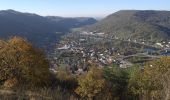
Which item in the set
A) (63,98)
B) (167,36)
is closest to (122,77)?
(63,98)

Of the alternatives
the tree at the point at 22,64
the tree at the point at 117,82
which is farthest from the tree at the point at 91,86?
the tree at the point at 22,64

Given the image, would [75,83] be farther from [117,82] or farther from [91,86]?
[117,82]

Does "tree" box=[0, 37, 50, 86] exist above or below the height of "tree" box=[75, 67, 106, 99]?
above

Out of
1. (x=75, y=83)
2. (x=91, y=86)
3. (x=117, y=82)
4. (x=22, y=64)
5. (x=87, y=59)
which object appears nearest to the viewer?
(x=22, y=64)

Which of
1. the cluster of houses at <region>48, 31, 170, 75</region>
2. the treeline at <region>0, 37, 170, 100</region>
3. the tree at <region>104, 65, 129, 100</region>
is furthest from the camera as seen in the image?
the cluster of houses at <region>48, 31, 170, 75</region>

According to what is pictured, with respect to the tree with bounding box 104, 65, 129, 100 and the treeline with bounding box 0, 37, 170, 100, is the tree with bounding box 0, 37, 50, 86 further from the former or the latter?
the tree with bounding box 104, 65, 129, 100

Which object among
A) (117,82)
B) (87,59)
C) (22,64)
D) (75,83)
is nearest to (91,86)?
(75,83)

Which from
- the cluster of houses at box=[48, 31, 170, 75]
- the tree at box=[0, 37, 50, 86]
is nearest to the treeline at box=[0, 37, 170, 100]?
the tree at box=[0, 37, 50, 86]

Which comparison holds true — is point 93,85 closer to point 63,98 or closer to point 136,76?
point 136,76
